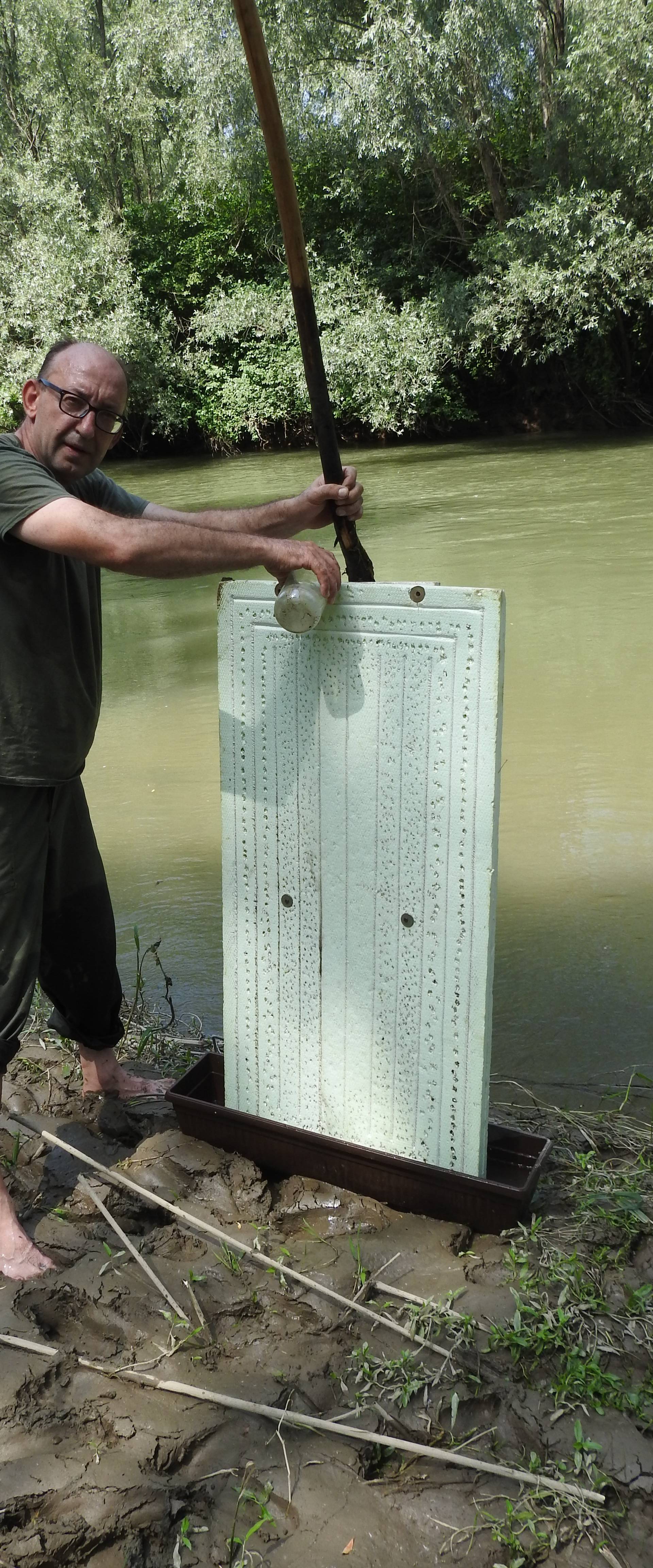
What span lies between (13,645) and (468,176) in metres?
21.8

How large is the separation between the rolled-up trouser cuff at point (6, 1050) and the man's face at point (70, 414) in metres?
1.19

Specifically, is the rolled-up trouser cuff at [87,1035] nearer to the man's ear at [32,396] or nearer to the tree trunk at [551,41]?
the man's ear at [32,396]

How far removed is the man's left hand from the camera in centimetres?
238

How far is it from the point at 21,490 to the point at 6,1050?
116 centimetres

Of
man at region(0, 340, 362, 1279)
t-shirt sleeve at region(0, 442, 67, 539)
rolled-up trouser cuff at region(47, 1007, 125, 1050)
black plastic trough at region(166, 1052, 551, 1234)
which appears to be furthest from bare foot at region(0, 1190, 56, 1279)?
t-shirt sleeve at region(0, 442, 67, 539)

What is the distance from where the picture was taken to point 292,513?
8.11 feet

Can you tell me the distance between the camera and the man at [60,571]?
205 centimetres

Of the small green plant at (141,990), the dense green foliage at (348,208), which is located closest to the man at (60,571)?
the small green plant at (141,990)

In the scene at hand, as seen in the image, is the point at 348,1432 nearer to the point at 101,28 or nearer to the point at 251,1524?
the point at 251,1524

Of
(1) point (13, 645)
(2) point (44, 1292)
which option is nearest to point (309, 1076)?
(2) point (44, 1292)

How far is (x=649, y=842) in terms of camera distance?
4398 millimetres

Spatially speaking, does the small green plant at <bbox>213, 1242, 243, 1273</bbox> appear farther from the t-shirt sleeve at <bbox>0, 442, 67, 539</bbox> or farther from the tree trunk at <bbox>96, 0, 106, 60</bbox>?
the tree trunk at <bbox>96, 0, 106, 60</bbox>

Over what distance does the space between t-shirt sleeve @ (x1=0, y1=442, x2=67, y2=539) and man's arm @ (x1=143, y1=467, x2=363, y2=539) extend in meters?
0.30

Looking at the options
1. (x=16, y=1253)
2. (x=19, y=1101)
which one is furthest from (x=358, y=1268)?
(x=19, y=1101)
